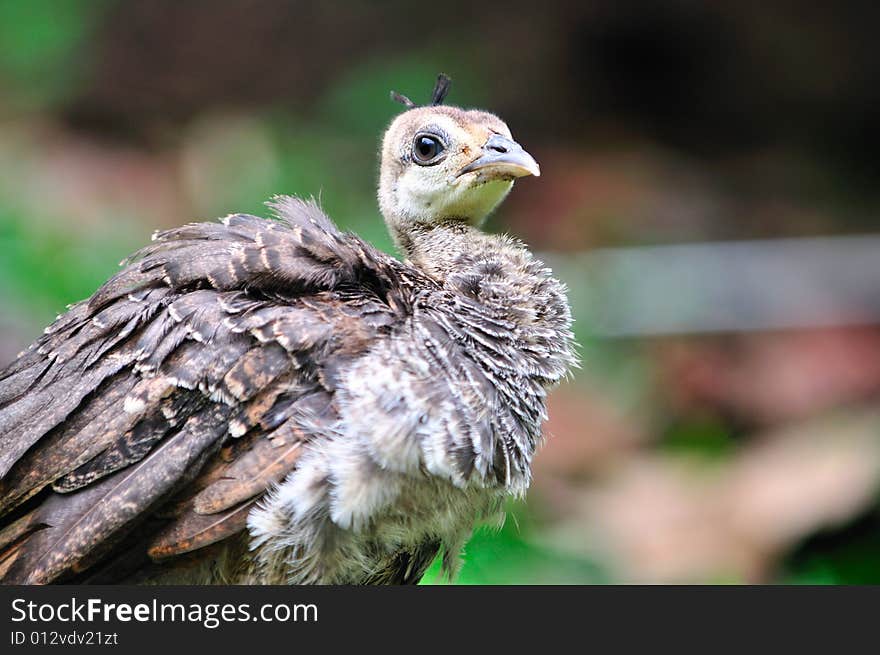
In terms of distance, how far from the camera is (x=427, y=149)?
2.81 meters

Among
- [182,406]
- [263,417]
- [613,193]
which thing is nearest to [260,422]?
[263,417]

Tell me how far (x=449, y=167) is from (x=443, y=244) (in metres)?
0.21

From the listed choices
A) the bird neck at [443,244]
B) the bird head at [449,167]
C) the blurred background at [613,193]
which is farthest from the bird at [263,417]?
the blurred background at [613,193]

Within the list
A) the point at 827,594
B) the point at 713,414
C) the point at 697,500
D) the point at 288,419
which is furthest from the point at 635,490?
the point at 288,419

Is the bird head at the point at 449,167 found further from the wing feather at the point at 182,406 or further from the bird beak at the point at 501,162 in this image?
the wing feather at the point at 182,406

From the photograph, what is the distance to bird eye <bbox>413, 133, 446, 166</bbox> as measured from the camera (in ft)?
9.12

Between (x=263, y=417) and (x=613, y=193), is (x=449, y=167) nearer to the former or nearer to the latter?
(x=263, y=417)

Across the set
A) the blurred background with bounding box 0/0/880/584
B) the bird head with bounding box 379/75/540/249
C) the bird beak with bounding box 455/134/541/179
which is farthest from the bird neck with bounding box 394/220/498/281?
the blurred background with bounding box 0/0/880/584

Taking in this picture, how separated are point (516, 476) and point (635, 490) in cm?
213

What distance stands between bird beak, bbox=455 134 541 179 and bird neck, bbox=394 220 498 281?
0.15 metres

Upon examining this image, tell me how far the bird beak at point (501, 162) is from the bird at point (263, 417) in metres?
0.42

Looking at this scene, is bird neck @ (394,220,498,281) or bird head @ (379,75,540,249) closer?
bird neck @ (394,220,498,281)

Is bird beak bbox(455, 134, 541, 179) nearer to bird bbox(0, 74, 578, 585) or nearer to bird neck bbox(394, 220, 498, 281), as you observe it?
bird neck bbox(394, 220, 498, 281)

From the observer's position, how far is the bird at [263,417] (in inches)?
82.6
